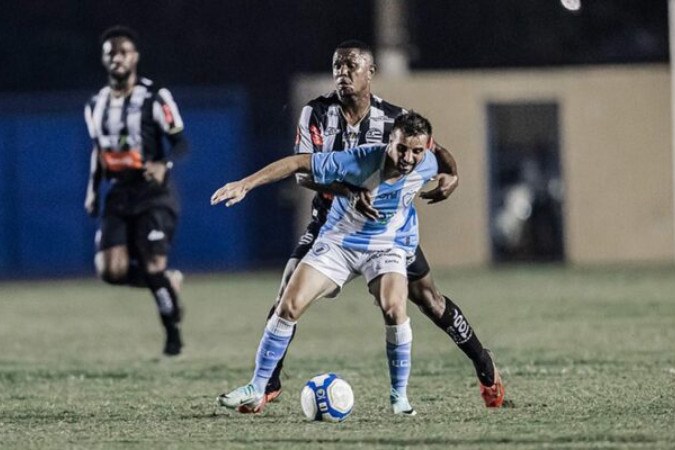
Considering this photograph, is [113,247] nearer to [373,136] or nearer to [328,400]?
[373,136]

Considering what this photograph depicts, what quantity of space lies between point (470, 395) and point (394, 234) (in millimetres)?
1450

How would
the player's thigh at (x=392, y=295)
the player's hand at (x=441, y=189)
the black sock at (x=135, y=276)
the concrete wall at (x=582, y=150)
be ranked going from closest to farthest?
the player's thigh at (x=392, y=295) → the player's hand at (x=441, y=189) → the black sock at (x=135, y=276) → the concrete wall at (x=582, y=150)

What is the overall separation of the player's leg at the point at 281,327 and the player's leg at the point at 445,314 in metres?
0.48

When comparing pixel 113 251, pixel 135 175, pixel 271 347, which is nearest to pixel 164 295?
pixel 113 251

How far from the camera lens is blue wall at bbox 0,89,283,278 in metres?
27.3

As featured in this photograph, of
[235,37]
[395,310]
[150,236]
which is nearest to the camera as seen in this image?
[395,310]

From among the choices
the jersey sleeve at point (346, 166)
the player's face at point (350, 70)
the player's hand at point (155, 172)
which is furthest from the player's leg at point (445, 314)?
the player's hand at point (155, 172)

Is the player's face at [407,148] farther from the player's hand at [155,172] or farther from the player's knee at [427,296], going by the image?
the player's hand at [155,172]

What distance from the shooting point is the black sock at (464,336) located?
9562mm

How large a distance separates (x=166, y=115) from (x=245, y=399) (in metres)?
4.19

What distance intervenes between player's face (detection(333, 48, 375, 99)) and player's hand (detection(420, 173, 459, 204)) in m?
0.68

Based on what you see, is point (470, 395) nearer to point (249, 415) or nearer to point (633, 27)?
point (249, 415)

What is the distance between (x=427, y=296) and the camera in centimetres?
954

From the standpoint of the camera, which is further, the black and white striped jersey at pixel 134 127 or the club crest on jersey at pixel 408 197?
the black and white striped jersey at pixel 134 127
